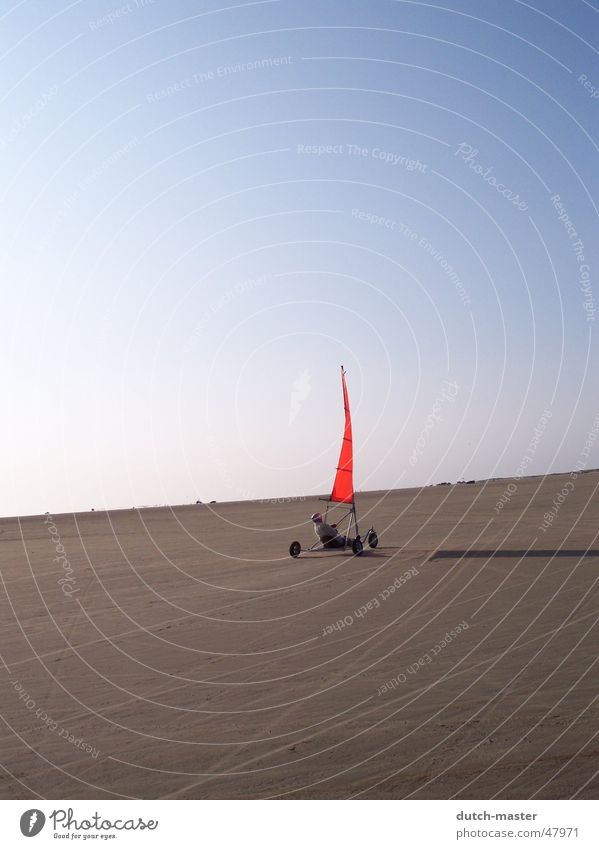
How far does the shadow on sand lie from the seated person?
143 inches

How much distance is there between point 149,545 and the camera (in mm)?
29328

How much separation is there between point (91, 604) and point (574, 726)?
1065 centimetres

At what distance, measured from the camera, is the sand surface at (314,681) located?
255 inches

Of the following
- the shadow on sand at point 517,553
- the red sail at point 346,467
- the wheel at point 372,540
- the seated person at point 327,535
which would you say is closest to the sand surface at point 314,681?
the shadow on sand at point 517,553

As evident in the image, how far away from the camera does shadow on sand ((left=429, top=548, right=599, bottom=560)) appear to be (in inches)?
707

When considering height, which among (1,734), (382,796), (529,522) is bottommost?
(382,796)

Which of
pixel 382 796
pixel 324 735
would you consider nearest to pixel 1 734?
pixel 324 735

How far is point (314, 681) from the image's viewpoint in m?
9.13

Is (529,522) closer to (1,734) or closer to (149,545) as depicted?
(149,545)
